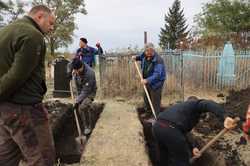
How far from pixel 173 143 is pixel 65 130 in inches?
182

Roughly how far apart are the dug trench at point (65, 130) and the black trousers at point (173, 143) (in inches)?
80.1

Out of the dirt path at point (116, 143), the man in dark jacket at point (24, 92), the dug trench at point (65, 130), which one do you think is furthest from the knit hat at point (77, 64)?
the man in dark jacket at point (24, 92)

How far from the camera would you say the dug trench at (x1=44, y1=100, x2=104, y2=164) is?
6.77 metres

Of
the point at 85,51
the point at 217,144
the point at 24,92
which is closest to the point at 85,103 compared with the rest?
the point at 85,51

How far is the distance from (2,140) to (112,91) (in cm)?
797

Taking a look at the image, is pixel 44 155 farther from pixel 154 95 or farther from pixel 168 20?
pixel 168 20

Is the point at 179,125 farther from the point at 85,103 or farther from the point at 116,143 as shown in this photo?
the point at 85,103

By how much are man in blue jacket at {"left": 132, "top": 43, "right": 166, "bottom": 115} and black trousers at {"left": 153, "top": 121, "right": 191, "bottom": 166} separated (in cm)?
267

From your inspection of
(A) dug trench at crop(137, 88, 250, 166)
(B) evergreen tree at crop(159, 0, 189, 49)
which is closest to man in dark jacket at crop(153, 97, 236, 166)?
(A) dug trench at crop(137, 88, 250, 166)

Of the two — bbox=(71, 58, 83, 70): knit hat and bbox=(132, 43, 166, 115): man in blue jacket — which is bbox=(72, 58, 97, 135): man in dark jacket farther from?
bbox=(132, 43, 166, 115): man in blue jacket

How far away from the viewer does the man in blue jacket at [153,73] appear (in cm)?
775

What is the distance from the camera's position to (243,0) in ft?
94.3

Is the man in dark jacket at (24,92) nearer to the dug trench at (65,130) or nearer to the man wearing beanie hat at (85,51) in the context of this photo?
the dug trench at (65,130)

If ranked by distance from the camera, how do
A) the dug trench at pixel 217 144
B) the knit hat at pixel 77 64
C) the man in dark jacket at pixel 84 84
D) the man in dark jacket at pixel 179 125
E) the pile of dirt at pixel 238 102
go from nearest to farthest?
the man in dark jacket at pixel 179 125 < the dug trench at pixel 217 144 < the knit hat at pixel 77 64 < the man in dark jacket at pixel 84 84 < the pile of dirt at pixel 238 102
